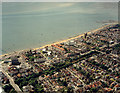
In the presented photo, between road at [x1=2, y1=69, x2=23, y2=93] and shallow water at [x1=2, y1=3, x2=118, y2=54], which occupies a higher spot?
shallow water at [x1=2, y1=3, x2=118, y2=54]

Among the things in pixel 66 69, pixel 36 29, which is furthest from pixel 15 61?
pixel 36 29

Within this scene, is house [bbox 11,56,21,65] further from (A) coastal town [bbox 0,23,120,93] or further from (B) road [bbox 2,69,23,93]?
(B) road [bbox 2,69,23,93]

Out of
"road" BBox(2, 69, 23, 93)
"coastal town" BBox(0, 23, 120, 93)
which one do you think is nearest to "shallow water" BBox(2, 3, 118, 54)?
"coastal town" BBox(0, 23, 120, 93)

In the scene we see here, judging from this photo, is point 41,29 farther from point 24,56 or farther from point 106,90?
point 106,90

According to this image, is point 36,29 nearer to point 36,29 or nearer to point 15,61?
→ point 36,29

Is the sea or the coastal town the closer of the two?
the coastal town

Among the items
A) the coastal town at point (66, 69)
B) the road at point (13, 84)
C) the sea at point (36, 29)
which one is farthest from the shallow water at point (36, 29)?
the road at point (13, 84)

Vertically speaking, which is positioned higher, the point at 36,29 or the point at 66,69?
the point at 36,29

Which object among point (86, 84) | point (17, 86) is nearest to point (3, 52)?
point (17, 86)
